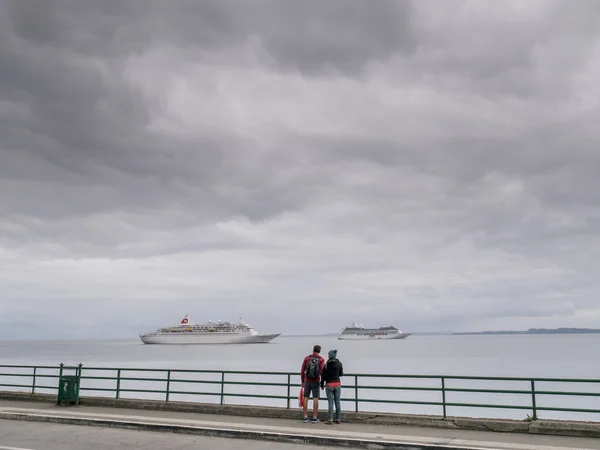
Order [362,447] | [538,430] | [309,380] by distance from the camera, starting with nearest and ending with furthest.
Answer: [362,447]
[538,430]
[309,380]

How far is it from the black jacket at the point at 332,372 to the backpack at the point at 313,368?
16cm

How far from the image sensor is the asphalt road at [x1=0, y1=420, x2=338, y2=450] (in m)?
11.2

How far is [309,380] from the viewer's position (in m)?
13.9

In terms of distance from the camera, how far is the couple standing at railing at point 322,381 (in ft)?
44.5

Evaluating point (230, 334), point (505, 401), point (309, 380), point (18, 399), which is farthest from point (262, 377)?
point (230, 334)

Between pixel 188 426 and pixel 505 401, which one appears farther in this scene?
pixel 505 401

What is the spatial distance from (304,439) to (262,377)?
54828 millimetres

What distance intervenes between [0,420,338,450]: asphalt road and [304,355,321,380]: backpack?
240cm

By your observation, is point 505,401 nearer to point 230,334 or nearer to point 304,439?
point 304,439

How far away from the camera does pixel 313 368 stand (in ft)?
45.6

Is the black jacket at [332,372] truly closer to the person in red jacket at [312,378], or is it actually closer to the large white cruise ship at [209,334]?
the person in red jacket at [312,378]

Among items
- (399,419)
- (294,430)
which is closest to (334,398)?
(294,430)

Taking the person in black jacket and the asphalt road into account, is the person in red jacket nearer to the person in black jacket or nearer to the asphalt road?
the person in black jacket

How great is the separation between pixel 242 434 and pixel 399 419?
3.62 meters
